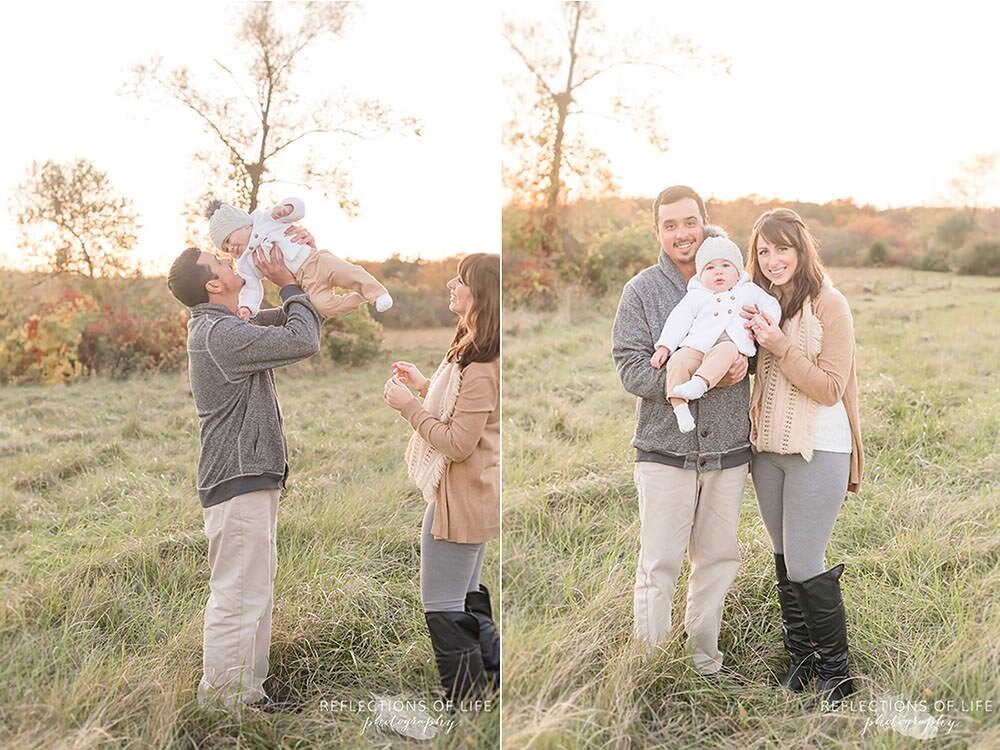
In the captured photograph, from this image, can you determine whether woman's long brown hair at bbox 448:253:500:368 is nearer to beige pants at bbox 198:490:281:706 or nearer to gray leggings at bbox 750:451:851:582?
beige pants at bbox 198:490:281:706

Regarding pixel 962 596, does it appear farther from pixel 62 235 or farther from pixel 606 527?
pixel 62 235

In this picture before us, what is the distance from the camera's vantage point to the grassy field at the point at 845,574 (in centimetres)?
290

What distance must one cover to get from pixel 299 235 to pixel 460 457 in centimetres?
86

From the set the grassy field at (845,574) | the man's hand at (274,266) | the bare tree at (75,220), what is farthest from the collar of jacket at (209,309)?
the grassy field at (845,574)

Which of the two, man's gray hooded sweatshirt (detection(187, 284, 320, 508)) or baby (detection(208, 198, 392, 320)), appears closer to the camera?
man's gray hooded sweatshirt (detection(187, 284, 320, 508))

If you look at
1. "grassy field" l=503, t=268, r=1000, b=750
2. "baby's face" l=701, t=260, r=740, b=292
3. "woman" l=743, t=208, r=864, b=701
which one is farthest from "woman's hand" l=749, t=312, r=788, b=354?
"grassy field" l=503, t=268, r=1000, b=750

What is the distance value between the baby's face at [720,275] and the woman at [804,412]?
9cm

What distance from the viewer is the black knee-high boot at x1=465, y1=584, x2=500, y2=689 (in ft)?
9.61

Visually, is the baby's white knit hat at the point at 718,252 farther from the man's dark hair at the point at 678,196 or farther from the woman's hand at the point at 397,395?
the woman's hand at the point at 397,395

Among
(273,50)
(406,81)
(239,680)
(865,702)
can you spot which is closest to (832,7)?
(406,81)

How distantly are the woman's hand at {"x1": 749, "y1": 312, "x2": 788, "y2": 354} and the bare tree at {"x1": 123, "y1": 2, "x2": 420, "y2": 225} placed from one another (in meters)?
1.31

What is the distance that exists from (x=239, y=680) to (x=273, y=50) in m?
2.00

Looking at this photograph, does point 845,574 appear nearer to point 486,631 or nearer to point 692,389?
point 692,389

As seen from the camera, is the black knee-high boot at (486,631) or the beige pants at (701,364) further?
the black knee-high boot at (486,631)
